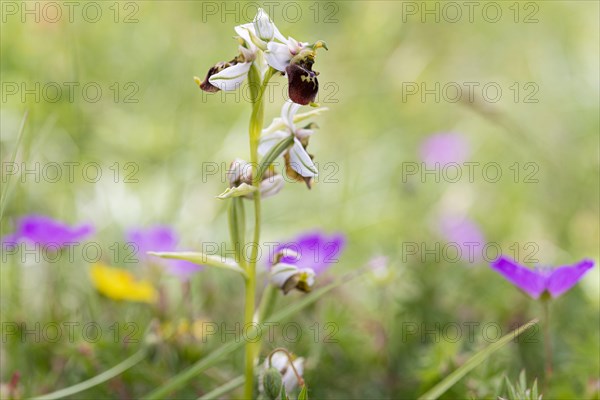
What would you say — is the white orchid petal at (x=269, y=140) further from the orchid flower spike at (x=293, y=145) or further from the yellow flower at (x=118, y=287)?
the yellow flower at (x=118, y=287)

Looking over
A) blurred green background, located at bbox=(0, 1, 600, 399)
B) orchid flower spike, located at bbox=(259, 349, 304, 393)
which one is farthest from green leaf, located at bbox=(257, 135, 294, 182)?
blurred green background, located at bbox=(0, 1, 600, 399)

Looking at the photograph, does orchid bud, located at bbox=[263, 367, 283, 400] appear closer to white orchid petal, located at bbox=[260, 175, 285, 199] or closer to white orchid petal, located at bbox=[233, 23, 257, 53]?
white orchid petal, located at bbox=[260, 175, 285, 199]

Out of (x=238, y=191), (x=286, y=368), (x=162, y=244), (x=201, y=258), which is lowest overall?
(x=286, y=368)

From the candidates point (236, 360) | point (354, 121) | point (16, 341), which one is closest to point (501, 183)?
point (354, 121)

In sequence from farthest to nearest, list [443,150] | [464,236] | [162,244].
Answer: [443,150], [464,236], [162,244]

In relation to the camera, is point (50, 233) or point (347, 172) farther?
point (347, 172)

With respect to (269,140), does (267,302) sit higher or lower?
lower

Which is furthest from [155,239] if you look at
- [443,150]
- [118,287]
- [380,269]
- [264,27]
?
[443,150]

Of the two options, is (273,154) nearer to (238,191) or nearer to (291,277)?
(238,191)

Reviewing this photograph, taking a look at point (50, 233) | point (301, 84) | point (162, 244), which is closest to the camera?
point (301, 84)
